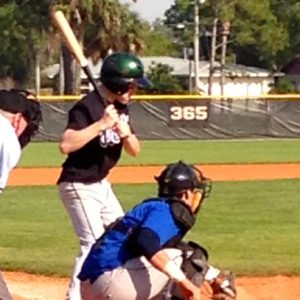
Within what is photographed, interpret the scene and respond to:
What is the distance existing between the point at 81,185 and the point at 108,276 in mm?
1522

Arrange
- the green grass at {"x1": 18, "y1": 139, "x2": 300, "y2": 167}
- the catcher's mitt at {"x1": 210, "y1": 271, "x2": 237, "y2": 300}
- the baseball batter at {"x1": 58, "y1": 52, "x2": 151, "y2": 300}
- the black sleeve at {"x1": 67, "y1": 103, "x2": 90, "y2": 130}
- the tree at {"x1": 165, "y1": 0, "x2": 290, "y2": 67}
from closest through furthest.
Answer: the catcher's mitt at {"x1": 210, "y1": 271, "x2": 237, "y2": 300} → the baseball batter at {"x1": 58, "y1": 52, "x2": 151, "y2": 300} → the black sleeve at {"x1": 67, "y1": 103, "x2": 90, "y2": 130} → the green grass at {"x1": 18, "y1": 139, "x2": 300, "y2": 167} → the tree at {"x1": 165, "y1": 0, "x2": 290, "y2": 67}

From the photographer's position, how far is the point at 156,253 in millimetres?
5102

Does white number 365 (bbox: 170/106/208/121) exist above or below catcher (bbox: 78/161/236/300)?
below

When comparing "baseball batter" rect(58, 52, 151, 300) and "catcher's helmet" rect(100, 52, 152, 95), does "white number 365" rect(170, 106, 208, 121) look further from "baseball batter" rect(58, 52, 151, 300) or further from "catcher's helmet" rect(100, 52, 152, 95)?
"catcher's helmet" rect(100, 52, 152, 95)

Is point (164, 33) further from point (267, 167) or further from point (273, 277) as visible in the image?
point (273, 277)

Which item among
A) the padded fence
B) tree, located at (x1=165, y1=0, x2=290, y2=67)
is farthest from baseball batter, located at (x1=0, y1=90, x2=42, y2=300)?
tree, located at (x1=165, y1=0, x2=290, y2=67)

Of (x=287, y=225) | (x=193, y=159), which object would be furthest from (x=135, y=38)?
(x=287, y=225)

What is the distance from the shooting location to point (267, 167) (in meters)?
21.6

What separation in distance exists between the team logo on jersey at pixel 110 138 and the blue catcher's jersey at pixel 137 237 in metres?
1.31

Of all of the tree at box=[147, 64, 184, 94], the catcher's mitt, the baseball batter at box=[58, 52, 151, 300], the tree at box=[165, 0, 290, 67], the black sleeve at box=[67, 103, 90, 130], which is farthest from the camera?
the tree at box=[165, 0, 290, 67]

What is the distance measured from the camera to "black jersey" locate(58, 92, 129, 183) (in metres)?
6.61

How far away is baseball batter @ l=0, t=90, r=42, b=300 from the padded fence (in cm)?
2500

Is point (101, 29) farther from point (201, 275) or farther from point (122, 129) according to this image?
point (201, 275)

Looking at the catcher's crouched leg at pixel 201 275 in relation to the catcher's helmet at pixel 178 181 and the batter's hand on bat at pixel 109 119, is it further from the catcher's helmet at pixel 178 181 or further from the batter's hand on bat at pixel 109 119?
the batter's hand on bat at pixel 109 119
